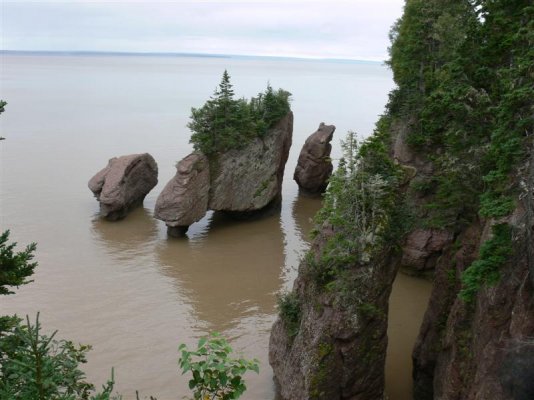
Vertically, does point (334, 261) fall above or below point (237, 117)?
below

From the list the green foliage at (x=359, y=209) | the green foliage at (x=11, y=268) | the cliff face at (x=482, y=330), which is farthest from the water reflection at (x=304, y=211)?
the green foliage at (x=11, y=268)

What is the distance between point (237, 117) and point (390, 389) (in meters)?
19.1

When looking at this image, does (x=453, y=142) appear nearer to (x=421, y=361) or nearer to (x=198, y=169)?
(x=421, y=361)

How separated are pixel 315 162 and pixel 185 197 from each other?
11.9m

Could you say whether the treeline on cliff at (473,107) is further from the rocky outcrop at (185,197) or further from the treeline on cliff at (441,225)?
the rocky outcrop at (185,197)

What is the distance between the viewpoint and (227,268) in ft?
91.4

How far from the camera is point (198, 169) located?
31031 mm

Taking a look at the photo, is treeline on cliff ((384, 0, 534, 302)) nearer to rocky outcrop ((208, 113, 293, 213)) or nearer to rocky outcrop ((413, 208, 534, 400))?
rocky outcrop ((413, 208, 534, 400))

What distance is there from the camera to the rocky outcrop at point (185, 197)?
99.2 feet

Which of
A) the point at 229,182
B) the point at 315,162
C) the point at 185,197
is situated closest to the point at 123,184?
the point at 185,197

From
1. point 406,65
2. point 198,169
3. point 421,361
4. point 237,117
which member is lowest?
point 421,361

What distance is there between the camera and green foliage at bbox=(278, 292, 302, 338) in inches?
643

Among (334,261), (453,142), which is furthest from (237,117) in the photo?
(334,261)

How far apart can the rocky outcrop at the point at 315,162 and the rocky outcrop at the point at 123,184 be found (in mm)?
10618
